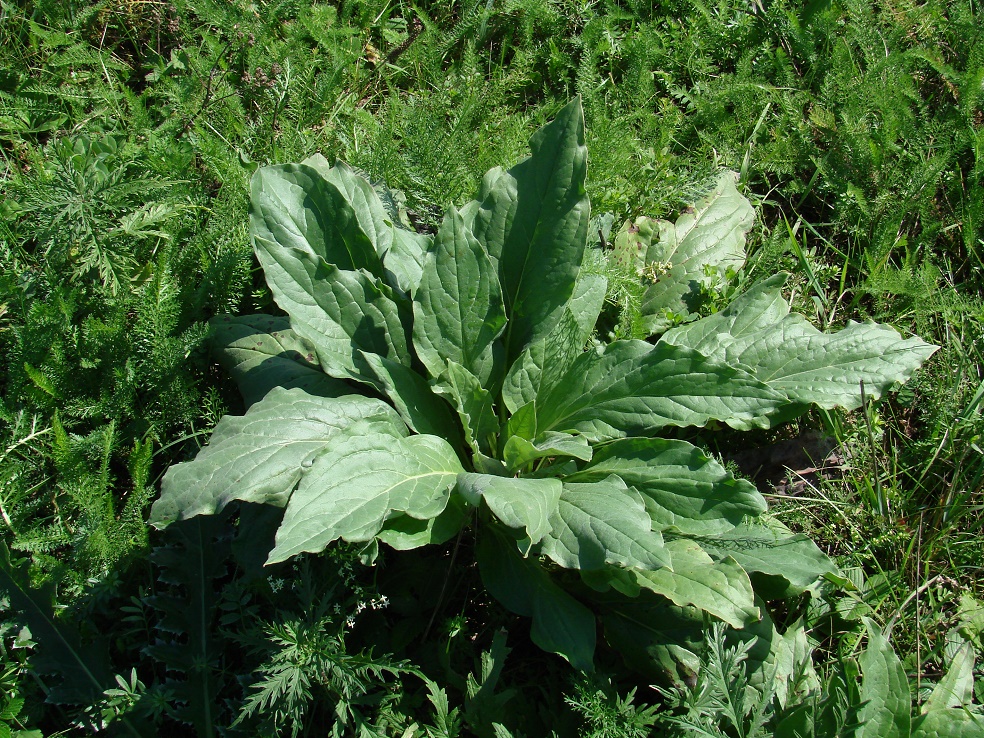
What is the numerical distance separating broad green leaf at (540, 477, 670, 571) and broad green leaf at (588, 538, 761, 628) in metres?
0.12

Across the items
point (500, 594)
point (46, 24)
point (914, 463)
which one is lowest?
point (914, 463)

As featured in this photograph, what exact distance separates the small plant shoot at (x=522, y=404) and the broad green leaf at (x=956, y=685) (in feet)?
1.60

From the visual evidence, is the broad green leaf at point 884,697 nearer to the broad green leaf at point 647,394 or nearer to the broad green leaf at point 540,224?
the broad green leaf at point 647,394

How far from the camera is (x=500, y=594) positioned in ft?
7.59

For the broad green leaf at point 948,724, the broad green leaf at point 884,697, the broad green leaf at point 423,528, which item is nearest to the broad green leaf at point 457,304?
the broad green leaf at point 423,528

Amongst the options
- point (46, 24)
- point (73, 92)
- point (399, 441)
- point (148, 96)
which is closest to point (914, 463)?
point (399, 441)

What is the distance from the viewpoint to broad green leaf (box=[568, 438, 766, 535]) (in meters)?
2.14

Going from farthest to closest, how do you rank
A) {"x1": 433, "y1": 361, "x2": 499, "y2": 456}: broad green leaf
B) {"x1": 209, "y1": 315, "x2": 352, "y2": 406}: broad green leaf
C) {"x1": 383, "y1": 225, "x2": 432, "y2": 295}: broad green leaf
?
{"x1": 383, "y1": 225, "x2": 432, "y2": 295}: broad green leaf
{"x1": 209, "y1": 315, "x2": 352, "y2": 406}: broad green leaf
{"x1": 433, "y1": 361, "x2": 499, "y2": 456}: broad green leaf

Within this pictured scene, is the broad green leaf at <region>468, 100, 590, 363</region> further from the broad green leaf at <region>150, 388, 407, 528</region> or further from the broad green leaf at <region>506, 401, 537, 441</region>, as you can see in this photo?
the broad green leaf at <region>150, 388, 407, 528</region>

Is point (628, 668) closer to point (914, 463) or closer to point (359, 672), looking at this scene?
point (359, 672)

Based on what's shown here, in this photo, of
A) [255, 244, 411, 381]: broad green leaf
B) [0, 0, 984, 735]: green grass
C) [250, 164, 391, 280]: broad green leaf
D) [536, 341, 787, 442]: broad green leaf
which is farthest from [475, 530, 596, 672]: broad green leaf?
[250, 164, 391, 280]: broad green leaf

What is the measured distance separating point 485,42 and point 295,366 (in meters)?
2.21

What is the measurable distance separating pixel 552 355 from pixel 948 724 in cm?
158

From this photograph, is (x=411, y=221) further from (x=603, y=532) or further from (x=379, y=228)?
(x=603, y=532)
